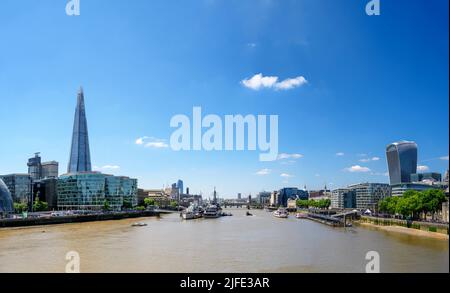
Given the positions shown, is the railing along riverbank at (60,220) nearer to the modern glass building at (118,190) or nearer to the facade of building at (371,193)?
the modern glass building at (118,190)

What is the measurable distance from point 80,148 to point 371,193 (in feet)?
372

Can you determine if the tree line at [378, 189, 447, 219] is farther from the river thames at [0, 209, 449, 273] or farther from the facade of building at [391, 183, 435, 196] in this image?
the facade of building at [391, 183, 435, 196]

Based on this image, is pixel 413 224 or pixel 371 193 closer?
pixel 413 224

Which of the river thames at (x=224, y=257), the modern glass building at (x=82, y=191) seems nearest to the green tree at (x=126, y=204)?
the modern glass building at (x=82, y=191)

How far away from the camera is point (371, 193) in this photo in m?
158

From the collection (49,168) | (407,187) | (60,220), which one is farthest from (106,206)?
(49,168)

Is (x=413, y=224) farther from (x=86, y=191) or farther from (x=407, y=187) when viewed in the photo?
(x=86, y=191)

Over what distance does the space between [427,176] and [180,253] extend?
14999 cm

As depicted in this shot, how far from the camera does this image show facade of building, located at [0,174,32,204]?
413 feet

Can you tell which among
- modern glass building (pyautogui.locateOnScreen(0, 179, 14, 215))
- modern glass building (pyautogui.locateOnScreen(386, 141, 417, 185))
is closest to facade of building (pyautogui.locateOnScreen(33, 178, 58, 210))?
modern glass building (pyautogui.locateOnScreen(0, 179, 14, 215))

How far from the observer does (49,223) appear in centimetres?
7588

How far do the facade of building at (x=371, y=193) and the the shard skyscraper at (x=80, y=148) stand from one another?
10668 cm
